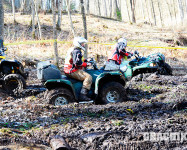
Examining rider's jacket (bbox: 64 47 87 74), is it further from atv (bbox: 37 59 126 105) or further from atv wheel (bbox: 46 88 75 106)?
atv wheel (bbox: 46 88 75 106)

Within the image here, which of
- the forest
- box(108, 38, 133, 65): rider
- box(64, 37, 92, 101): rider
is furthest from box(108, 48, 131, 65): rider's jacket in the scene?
box(64, 37, 92, 101): rider

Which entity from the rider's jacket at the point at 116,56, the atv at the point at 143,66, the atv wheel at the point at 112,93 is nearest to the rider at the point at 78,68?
the atv wheel at the point at 112,93

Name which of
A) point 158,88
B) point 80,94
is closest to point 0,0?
point 80,94

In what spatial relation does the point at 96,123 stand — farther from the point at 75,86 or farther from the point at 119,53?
the point at 119,53

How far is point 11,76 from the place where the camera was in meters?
8.98

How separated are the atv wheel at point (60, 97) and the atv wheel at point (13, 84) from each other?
2.23 metres

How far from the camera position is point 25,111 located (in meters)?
6.26

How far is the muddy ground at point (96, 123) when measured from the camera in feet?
14.6

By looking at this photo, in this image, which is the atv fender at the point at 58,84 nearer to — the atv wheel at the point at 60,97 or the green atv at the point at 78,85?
the green atv at the point at 78,85

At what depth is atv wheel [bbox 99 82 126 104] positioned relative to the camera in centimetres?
732

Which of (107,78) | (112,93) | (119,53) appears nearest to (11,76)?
(107,78)

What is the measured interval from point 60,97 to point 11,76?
2600 millimetres

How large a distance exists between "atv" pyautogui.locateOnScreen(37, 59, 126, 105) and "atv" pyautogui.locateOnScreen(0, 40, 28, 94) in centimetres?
206

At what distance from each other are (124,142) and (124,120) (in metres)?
1.15
